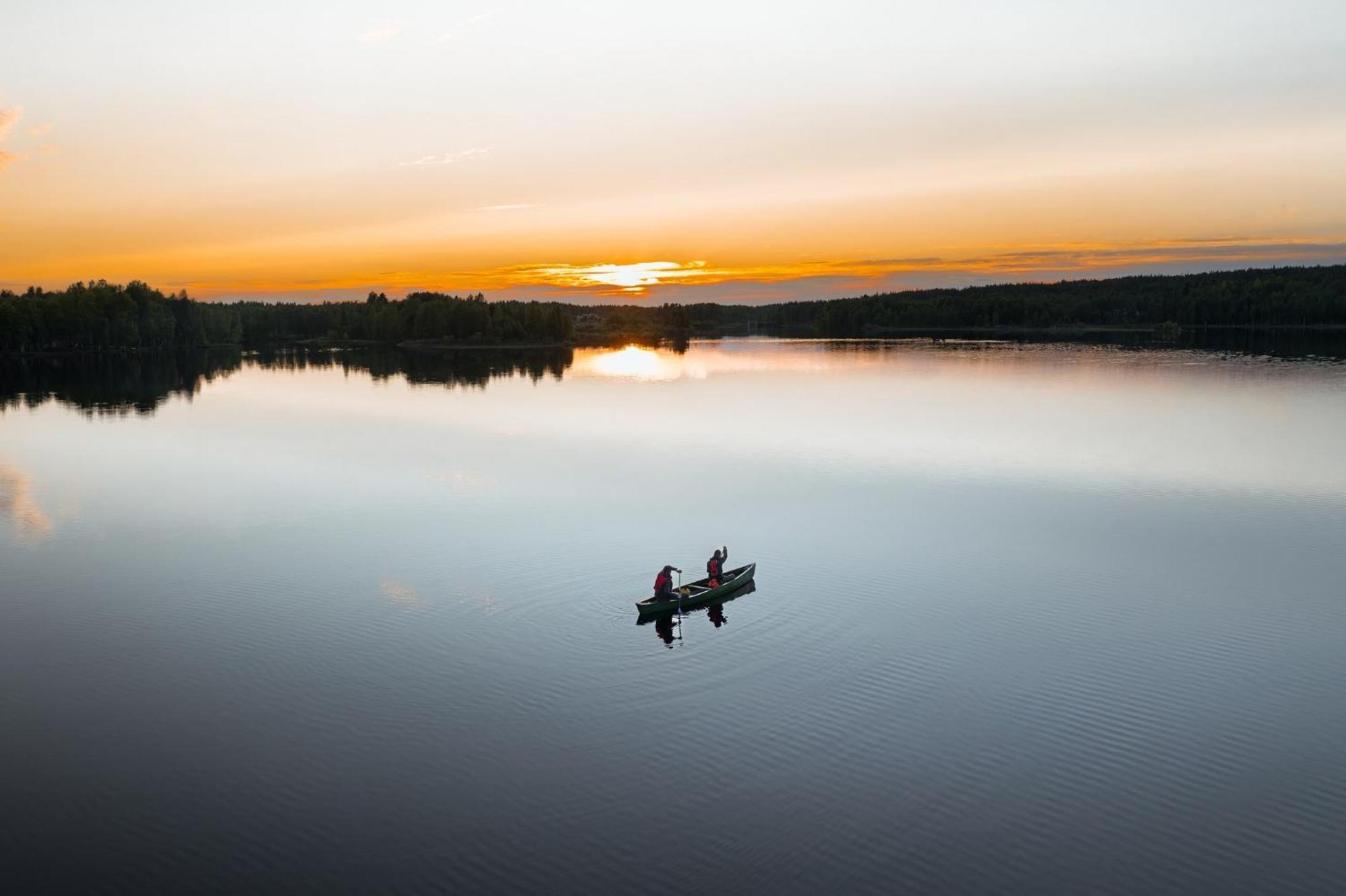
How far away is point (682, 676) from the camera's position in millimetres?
17609

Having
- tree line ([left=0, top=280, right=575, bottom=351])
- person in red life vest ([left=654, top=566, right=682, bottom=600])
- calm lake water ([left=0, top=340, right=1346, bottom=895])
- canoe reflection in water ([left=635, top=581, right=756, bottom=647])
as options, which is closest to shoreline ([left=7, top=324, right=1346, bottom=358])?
tree line ([left=0, top=280, right=575, bottom=351])

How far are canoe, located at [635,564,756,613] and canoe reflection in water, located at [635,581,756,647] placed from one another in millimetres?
126

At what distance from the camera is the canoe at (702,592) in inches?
807

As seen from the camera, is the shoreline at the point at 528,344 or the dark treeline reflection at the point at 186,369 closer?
the dark treeline reflection at the point at 186,369

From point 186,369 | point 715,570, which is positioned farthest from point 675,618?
point 186,369

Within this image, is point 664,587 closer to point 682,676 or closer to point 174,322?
point 682,676

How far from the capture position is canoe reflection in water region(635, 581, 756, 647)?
65.0ft

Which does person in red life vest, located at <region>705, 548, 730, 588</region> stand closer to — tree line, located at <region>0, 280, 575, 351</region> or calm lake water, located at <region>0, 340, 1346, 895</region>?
calm lake water, located at <region>0, 340, 1346, 895</region>

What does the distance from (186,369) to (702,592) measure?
10453cm

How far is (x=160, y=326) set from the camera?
489ft

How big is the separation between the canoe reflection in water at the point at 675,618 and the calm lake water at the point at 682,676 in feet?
0.42

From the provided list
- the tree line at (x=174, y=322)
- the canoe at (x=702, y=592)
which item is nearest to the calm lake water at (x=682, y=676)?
the canoe at (x=702, y=592)

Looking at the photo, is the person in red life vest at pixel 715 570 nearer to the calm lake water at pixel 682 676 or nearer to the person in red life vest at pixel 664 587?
the calm lake water at pixel 682 676

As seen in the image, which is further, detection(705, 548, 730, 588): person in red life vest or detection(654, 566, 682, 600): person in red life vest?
detection(705, 548, 730, 588): person in red life vest
